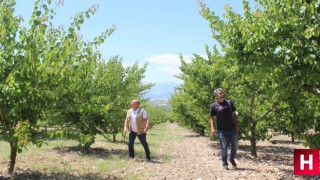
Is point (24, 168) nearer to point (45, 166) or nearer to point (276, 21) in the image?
point (45, 166)

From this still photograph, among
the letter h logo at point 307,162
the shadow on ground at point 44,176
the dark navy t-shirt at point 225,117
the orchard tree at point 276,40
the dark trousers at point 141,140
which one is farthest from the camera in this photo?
the dark trousers at point 141,140

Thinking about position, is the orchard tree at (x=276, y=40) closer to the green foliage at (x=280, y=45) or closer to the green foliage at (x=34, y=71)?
the green foliage at (x=280, y=45)

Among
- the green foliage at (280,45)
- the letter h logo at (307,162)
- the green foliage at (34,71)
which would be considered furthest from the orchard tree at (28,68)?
the letter h logo at (307,162)

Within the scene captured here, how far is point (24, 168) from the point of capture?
8977mm

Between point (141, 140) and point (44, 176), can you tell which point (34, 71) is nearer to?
point (44, 176)

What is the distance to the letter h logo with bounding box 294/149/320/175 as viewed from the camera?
24.7ft

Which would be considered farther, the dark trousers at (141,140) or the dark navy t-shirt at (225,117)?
the dark trousers at (141,140)

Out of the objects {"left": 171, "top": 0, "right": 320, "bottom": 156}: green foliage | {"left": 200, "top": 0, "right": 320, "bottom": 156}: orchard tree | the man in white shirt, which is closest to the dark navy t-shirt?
{"left": 171, "top": 0, "right": 320, "bottom": 156}: green foliage

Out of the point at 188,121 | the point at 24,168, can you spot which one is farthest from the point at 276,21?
the point at 188,121

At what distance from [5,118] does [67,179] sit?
193cm

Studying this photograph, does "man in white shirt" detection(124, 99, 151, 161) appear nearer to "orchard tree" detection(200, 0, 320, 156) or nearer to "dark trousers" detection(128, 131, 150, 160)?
"dark trousers" detection(128, 131, 150, 160)

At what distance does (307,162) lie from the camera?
8.06 meters

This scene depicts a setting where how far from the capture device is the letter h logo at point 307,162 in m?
7.53

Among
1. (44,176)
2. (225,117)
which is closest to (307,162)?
(225,117)
